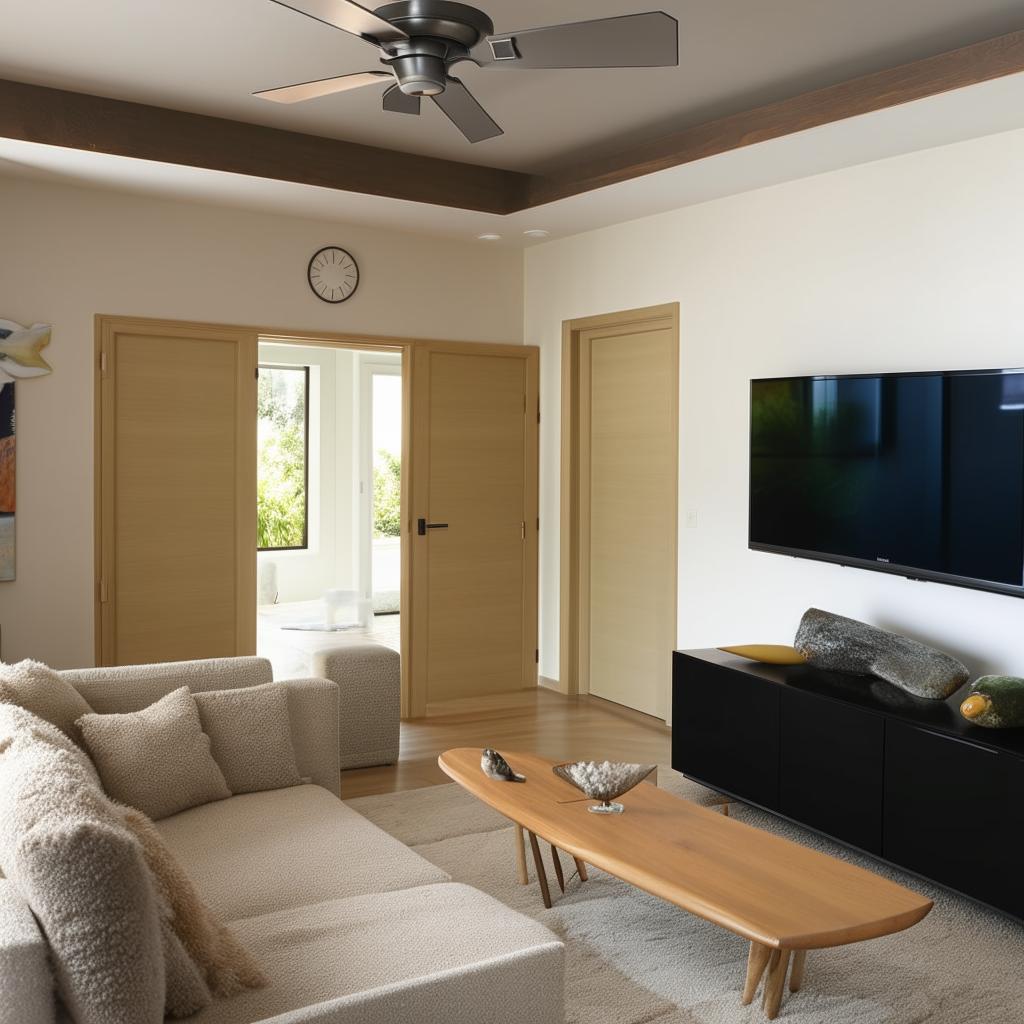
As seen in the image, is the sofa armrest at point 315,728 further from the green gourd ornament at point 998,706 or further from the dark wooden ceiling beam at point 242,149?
the dark wooden ceiling beam at point 242,149

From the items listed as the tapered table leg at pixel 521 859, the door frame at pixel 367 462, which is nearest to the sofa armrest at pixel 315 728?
the tapered table leg at pixel 521 859

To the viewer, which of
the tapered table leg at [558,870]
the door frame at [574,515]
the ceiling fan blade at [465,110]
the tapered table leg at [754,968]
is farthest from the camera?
the door frame at [574,515]

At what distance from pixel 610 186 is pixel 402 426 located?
5.79 feet

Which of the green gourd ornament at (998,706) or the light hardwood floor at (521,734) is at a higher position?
the green gourd ornament at (998,706)

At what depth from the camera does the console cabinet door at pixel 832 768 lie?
11.9ft

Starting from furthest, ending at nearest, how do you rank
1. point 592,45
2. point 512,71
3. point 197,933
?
point 512,71
point 592,45
point 197,933

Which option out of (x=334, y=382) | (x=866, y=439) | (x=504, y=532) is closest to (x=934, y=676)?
(x=866, y=439)

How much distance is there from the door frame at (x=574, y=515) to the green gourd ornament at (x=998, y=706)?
2.95m

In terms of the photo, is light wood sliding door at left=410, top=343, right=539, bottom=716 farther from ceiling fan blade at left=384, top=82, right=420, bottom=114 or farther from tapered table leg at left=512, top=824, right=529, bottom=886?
ceiling fan blade at left=384, top=82, right=420, bottom=114

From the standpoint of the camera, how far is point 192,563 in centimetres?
536

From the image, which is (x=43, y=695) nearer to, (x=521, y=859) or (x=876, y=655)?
(x=521, y=859)

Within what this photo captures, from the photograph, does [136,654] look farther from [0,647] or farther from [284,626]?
[284,626]

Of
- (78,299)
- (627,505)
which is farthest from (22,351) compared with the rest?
(627,505)

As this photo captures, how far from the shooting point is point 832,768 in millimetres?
3795
